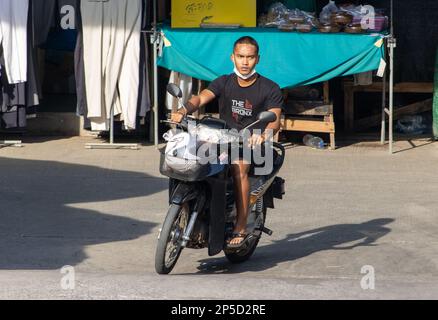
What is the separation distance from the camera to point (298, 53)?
11906mm

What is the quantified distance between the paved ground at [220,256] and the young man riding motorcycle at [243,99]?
52 centimetres

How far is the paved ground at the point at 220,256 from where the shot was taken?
244 inches

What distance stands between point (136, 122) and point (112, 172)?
4.48 feet

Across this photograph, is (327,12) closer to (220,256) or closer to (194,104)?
(220,256)

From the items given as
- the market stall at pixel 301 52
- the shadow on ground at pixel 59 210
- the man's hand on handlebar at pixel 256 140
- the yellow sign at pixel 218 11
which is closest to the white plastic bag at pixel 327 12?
the market stall at pixel 301 52

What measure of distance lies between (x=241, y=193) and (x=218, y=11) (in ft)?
16.9

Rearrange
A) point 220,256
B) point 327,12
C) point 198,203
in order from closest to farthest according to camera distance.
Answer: point 198,203
point 220,256
point 327,12

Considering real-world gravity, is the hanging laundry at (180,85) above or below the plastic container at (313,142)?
above

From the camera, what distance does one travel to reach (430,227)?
9.00 metres

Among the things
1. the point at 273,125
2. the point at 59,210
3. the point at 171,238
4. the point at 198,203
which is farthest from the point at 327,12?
the point at 171,238

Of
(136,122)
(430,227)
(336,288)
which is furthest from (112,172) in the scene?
(336,288)

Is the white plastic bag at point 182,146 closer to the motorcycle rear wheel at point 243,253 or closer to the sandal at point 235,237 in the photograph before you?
the sandal at point 235,237

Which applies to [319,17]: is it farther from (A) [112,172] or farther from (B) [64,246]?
(B) [64,246]

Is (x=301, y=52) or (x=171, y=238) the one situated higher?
(x=301, y=52)
